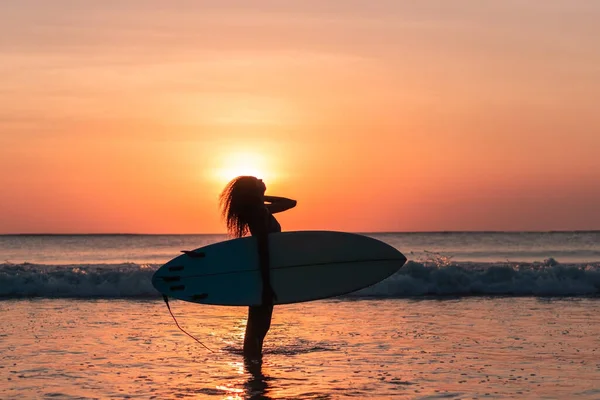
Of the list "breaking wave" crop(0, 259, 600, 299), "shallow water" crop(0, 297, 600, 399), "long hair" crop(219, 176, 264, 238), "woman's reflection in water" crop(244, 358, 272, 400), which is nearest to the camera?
"woman's reflection in water" crop(244, 358, 272, 400)

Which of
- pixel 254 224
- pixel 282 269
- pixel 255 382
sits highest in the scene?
pixel 254 224

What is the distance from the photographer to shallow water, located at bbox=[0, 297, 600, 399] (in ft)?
24.0

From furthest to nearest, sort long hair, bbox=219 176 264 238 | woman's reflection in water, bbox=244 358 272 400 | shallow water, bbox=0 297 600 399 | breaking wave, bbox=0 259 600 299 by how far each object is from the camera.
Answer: breaking wave, bbox=0 259 600 299, long hair, bbox=219 176 264 238, shallow water, bbox=0 297 600 399, woman's reflection in water, bbox=244 358 272 400

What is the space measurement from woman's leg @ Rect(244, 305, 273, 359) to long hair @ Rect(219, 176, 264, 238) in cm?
92

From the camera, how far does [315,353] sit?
30.4 ft

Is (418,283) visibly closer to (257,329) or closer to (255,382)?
(257,329)

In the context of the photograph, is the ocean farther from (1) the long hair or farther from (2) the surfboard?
(1) the long hair

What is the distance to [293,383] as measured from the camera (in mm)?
7555

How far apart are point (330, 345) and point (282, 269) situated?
1.34 metres

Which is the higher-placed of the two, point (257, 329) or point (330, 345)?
point (257, 329)

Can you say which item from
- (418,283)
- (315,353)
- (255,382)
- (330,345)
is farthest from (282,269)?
(418,283)

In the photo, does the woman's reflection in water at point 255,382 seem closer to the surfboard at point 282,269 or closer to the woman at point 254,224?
the woman at point 254,224

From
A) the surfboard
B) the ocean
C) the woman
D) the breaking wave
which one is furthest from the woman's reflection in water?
the breaking wave

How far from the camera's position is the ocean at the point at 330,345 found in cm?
737
